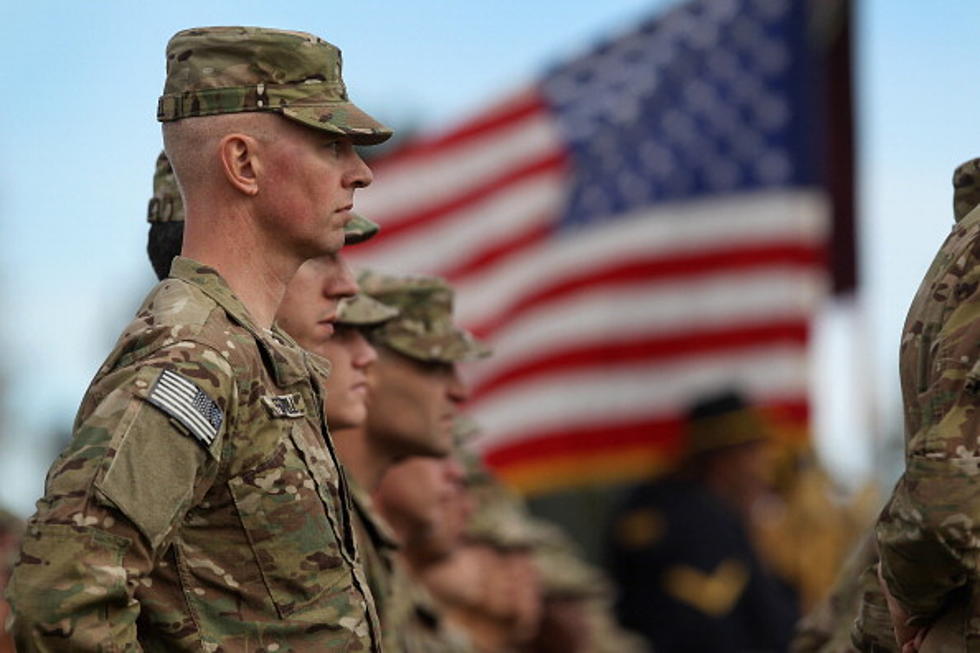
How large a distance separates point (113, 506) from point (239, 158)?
2.64 ft

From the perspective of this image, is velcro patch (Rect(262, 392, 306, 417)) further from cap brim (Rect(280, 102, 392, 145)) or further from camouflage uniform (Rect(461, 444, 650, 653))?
camouflage uniform (Rect(461, 444, 650, 653))

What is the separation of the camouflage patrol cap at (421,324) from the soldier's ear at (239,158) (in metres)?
2.92

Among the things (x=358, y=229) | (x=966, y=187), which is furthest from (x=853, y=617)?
(x=358, y=229)

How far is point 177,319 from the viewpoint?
4156 millimetres

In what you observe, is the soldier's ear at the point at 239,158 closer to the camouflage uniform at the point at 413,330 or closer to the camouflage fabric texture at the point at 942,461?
the camouflage fabric texture at the point at 942,461

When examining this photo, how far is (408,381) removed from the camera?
290 inches

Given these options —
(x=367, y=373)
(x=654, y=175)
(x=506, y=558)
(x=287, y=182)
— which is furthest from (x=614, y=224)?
(x=287, y=182)

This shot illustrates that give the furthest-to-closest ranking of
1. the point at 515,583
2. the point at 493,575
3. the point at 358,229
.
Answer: the point at 515,583 < the point at 493,575 < the point at 358,229

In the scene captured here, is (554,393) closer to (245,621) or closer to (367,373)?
(367,373)

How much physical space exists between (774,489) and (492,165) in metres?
3.68

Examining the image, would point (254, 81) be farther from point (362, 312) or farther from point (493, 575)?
point (493, 575)

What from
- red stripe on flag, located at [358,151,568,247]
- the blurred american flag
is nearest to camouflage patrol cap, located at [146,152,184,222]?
red stripe on flag, located at [358,151,568,247]

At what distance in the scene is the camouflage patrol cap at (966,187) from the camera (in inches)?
198

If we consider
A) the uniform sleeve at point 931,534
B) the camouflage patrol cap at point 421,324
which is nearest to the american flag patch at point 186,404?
the uniform sleeve at point 931,534
